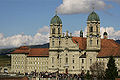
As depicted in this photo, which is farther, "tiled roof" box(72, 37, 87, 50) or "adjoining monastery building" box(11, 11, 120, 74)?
"tiled roof" box(72, 37, 87, 50)

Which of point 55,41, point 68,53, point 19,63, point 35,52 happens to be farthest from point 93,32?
point 19,63

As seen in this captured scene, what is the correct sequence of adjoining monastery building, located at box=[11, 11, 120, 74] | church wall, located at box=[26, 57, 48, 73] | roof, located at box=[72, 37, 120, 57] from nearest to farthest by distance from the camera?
roof, located at box=[72, 37, 120, 57] < adjoining monastery building, located at box=[11, 11, 120, 74] < church wall, located at box=[26, 57, 48, 73]

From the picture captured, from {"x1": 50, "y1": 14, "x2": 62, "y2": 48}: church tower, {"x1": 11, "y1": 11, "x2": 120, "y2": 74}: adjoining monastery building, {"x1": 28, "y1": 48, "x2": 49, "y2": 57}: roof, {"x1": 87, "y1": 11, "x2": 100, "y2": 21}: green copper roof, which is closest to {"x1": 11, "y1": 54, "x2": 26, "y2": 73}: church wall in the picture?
{"x1": 11, "y1": 11, "x2": 120, "y2": 74}: adjoining monastery building

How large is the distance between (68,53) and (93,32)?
14.6m

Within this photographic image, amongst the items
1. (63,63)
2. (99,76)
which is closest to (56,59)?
(63,63)

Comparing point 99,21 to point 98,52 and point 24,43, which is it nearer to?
point 98,52

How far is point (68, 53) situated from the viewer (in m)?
154

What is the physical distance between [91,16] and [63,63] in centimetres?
2142

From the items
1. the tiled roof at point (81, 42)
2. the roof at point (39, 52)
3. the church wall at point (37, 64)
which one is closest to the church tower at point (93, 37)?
the tiled roof at point (81, 42)

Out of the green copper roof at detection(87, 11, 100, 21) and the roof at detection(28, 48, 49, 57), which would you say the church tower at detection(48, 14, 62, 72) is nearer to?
the roof at detection(28, 48, 49, 57)

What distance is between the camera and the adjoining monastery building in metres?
144

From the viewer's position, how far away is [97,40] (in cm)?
14538

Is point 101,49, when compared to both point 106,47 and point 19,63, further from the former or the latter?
point 19,63

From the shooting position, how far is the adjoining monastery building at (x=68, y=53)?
5679 inches
